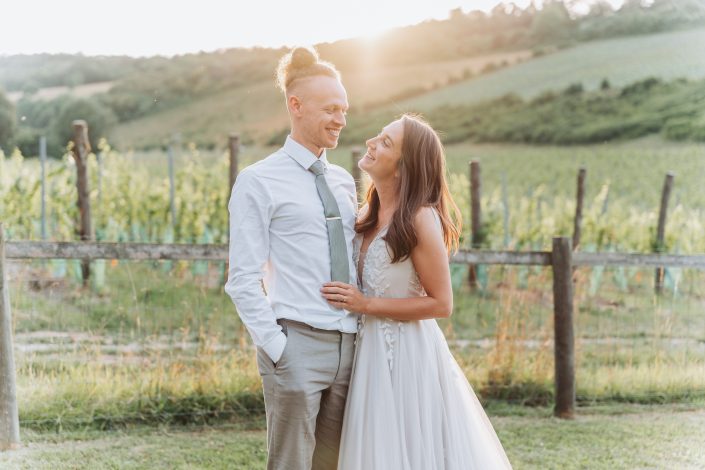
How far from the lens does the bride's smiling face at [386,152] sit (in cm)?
260

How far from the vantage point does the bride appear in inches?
101

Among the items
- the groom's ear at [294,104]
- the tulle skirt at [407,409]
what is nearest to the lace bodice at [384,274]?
the tulle skirt at [407,409]

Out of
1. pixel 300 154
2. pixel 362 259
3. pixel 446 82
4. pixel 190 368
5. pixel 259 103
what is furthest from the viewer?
pixel 259 103

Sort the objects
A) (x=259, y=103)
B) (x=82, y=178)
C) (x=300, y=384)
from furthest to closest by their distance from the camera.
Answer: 1. (x=259, y=103)
2. (x=82, y=178)
3. (x=300, y=384)

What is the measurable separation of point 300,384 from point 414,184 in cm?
71

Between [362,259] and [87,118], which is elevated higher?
[87,118]

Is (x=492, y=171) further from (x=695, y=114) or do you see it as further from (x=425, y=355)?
(x=425, y=355)

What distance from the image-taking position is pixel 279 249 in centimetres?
248

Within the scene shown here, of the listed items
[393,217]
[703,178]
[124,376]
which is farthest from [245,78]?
[393,217]

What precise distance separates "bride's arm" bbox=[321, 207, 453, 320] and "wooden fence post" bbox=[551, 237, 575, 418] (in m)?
2.27

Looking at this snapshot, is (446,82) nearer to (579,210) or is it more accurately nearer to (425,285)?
(579,210)

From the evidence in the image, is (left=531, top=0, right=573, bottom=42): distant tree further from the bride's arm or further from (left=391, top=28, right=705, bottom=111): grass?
the bride's arm

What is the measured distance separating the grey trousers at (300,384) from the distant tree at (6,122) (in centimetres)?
2100

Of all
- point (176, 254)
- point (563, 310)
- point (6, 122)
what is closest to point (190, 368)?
point (176, 254)
